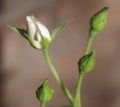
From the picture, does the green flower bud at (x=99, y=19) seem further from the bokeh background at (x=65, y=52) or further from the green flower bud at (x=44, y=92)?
the bokeh background at (x=65, y=52)

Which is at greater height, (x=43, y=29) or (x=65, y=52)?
(x=43, y=29)

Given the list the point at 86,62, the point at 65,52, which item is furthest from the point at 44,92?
the point at 65,52

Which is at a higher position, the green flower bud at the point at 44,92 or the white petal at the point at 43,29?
the white petal at the point at 43,29

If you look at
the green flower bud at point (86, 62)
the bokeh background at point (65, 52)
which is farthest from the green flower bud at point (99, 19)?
the bokeh background at point (65, 52)

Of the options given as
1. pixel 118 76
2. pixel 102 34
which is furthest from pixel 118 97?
pixel 102 34

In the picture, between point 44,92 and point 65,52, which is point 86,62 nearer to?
point 44,92

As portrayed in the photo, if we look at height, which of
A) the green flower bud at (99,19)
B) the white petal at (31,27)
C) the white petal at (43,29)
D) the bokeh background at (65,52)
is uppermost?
the white petal at (31,27)

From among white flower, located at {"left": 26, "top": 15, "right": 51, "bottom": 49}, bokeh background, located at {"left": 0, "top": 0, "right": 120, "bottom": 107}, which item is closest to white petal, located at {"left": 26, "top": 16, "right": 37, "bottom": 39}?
white flower, located at {"left": 26, "top": 15, "right": 51, "bottom": 49}
